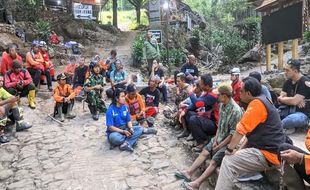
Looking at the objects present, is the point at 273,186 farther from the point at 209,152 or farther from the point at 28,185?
the point at 28,185

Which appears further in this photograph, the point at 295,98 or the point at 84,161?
the point at 84,161

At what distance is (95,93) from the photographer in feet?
30.5

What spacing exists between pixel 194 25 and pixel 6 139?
21.2 meters

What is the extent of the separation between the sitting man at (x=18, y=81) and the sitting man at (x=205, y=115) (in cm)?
493

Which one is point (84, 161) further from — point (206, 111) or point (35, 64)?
point (35, 64)

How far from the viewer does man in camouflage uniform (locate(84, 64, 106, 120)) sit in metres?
9.16

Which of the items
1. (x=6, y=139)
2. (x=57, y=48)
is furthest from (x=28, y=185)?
(x=57, y=48)

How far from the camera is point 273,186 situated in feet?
14.6

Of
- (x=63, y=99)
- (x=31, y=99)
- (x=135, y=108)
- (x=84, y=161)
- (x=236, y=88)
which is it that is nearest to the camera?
(x=84, y=161)

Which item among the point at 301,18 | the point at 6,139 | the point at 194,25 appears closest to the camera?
the point at 6,139

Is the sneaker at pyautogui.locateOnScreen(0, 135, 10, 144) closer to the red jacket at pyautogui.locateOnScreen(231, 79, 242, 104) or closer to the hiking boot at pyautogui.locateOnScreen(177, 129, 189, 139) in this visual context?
the hiking boot at pyautogui.locateOnScreen(177, 129, 189, 139)

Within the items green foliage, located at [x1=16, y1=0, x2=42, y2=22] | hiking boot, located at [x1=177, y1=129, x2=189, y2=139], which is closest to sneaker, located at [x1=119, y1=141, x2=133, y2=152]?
hiking boot, located at [x1=177, y1=129, x2=189, y2=139]

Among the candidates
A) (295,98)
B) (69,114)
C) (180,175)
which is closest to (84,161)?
(180,175)

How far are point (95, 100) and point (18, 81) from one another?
6.67 ft
